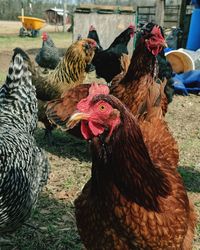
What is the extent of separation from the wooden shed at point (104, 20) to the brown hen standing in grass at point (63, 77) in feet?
23.5

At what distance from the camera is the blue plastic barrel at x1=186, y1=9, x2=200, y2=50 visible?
11.7m

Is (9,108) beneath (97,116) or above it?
beneath

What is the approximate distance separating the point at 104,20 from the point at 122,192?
1164 cm

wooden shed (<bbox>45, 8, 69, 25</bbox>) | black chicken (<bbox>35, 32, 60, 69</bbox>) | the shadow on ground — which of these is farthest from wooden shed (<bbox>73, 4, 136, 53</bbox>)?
wooden shed (<bbox>45, 8, 69, 25</bbox>)

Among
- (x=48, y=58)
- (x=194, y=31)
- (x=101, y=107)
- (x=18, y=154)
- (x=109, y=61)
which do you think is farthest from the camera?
(x=48, y=58)

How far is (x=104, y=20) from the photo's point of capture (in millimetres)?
13133

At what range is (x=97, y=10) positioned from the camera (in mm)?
13141

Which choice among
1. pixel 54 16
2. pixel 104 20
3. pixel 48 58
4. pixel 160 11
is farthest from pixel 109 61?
pixel 54 16

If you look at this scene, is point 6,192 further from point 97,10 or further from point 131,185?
point 97,10

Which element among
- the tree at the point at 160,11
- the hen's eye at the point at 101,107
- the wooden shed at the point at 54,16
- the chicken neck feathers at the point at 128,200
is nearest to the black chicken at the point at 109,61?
the tree at the point at 160,11

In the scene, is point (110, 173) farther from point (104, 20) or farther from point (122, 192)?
point (104, 20)

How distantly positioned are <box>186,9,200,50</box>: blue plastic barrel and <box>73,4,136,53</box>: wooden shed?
2170mm

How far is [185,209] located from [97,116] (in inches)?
43.2

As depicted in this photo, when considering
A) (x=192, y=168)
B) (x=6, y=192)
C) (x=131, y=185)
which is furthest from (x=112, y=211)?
(x=192, y=168)
